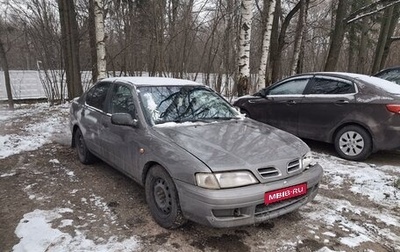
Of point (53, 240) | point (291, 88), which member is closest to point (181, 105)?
point (53, 240)

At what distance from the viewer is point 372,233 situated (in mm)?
3350

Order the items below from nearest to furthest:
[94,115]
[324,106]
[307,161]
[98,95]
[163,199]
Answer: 1. [163,199]
2. [307,161]
3. [94,115]
4. [98,95]
5. [324,106]

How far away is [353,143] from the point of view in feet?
18.4

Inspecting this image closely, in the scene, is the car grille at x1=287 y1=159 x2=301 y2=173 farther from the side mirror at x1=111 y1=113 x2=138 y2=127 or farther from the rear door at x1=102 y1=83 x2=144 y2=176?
the side mirror at x1=111 y1=113 x2=138 y2=127

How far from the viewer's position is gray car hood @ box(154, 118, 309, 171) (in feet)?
9.80

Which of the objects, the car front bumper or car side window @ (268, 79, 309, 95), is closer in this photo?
the car front bumper

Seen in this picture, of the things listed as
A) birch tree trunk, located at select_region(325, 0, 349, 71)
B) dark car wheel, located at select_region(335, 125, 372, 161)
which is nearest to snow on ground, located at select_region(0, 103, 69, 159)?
dark car wheel, located at select_region(335, 125, 372, 161)

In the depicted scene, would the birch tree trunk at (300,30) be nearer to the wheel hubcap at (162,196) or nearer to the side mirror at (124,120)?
the side mirror at (124,120)

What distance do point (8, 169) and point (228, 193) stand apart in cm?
405

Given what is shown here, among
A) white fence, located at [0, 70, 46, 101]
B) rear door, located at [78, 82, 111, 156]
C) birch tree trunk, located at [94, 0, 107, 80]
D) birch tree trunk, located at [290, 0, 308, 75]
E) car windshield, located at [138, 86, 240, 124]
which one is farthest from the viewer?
white fence, located at [0, 70, 46, 101]

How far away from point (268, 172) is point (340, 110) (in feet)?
11.0

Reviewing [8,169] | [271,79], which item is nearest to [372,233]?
[8,169]

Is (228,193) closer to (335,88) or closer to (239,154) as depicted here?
(239,154)

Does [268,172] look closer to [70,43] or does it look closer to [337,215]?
[337,215]
